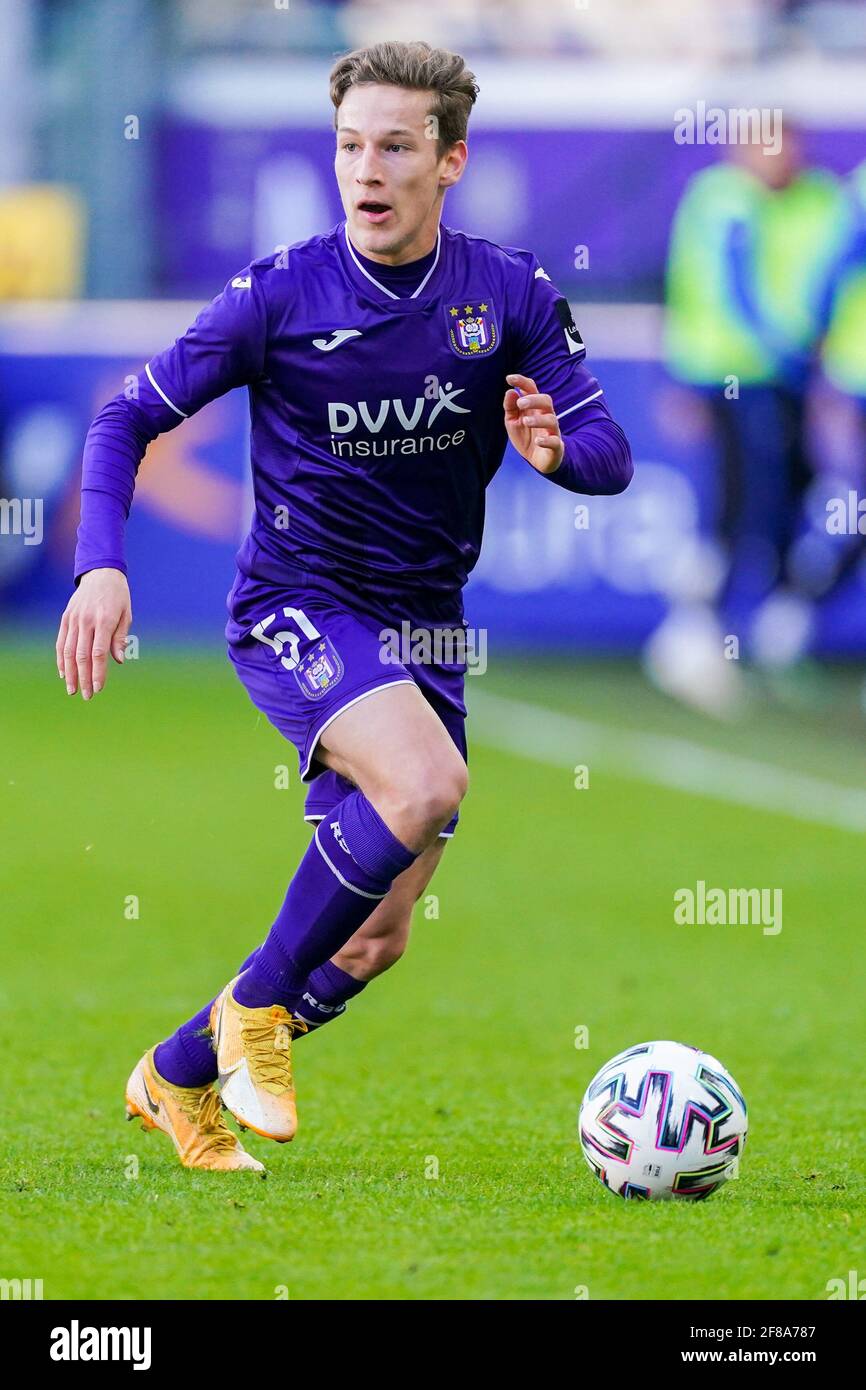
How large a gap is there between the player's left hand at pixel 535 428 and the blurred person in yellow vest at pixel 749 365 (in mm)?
10737

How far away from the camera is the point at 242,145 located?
82.1 feet

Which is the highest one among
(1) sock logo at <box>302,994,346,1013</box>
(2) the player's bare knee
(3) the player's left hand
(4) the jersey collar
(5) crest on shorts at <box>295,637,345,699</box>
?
(4) the jersey collar

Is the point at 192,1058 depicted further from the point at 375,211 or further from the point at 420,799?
the point at 375,211

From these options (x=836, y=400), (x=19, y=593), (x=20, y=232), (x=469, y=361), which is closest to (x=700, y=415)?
(x=836, y=400)

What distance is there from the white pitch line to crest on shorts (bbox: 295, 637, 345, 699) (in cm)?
675

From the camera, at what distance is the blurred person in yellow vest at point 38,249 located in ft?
71.5

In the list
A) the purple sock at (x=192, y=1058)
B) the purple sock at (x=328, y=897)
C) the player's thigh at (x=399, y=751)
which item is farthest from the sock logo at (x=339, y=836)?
the purple sock at (x=192, y=1058)

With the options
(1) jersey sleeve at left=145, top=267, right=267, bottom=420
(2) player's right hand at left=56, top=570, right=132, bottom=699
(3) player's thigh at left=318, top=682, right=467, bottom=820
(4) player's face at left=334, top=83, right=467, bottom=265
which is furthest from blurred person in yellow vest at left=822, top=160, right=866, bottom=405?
(2) player's right hand at left=56, top=570, right=132, bottom=699

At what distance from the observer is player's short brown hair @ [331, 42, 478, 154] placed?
509cm

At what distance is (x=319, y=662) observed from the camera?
16.7 ft

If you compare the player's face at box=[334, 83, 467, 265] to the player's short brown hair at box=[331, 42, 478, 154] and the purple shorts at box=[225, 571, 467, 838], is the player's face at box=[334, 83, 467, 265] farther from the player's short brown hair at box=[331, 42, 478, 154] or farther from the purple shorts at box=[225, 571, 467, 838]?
the purple shorts at box=[225, 571, 467, 838]

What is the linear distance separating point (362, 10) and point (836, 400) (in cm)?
1091

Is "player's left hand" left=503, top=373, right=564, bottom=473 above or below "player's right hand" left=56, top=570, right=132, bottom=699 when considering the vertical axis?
above
